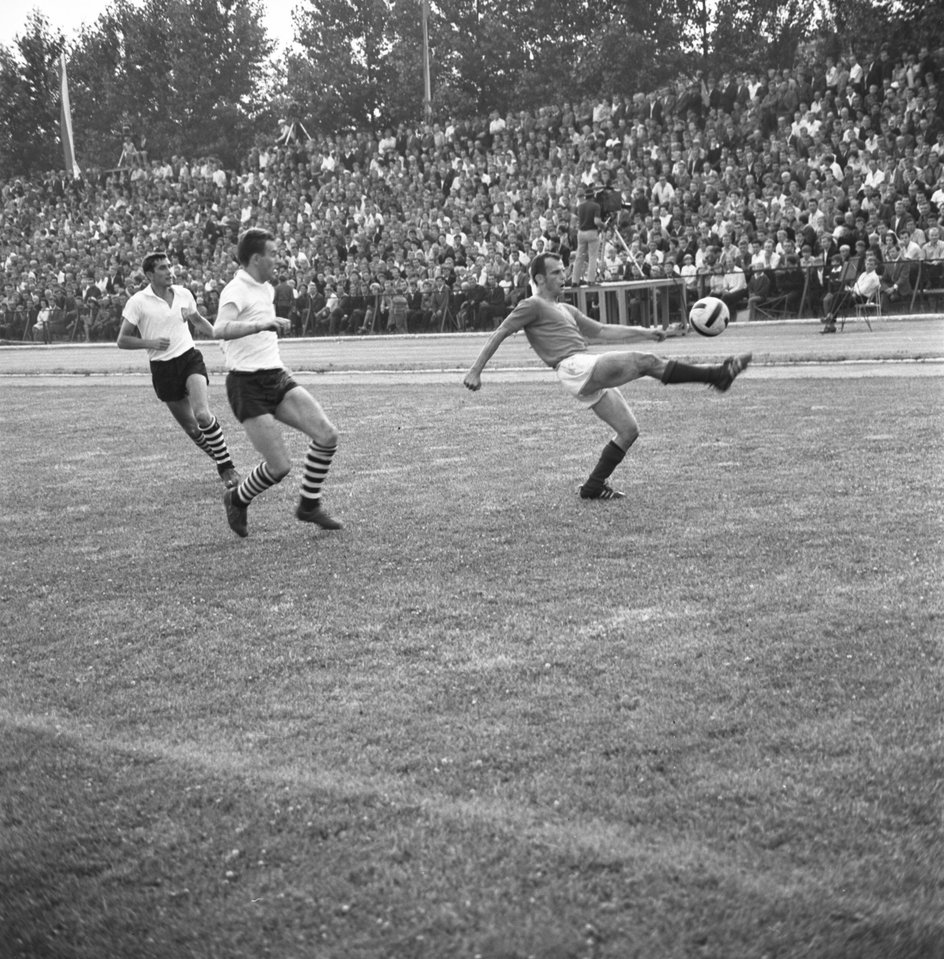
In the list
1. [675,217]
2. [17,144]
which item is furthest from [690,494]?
[17,144]

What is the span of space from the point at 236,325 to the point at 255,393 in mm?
492

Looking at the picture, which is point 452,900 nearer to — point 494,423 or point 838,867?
point 838,867

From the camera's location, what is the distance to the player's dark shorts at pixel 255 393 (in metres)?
8.06

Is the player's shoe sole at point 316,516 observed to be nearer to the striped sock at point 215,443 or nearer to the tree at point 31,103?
the striped sock at point 215,443

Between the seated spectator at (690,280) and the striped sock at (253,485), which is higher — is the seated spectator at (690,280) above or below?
above

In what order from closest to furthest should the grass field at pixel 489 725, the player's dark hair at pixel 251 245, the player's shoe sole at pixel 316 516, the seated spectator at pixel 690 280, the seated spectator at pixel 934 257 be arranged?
the grass field at pixel 489 725 → the player's dark hair at pixel 251 245 → the player's shoe sole at pixel 316 516 → the seated spectator at pixel 934 257 → the seated spectator at pixel 690 280

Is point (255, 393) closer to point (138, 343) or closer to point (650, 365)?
point (138, 343)

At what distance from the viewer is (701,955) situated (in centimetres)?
283

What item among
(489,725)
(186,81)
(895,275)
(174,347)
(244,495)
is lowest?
(489,725)

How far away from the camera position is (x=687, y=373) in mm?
8281

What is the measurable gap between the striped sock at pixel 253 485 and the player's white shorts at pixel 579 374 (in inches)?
83.8

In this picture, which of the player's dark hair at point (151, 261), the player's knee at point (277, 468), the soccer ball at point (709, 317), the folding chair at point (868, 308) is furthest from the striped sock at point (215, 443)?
the folding chair at point (868, 308)

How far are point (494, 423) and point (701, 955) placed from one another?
10.3 metres

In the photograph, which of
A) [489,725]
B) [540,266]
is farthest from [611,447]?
[489,725]
